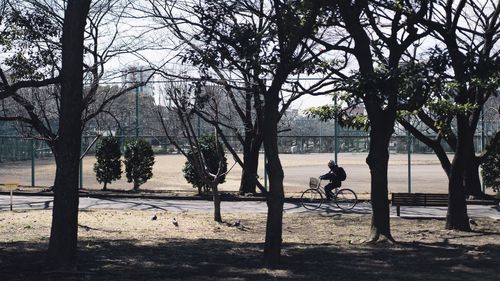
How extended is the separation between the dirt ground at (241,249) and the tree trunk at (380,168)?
A: 41cm

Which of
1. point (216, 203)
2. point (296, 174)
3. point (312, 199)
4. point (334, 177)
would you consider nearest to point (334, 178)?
point (334, 177)

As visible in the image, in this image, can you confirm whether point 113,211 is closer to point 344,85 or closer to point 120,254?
point 120,254

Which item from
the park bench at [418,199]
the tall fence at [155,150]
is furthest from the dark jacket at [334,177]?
the tall fence at [155,150]

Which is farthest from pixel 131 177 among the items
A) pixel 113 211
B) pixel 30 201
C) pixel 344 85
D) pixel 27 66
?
pixel 344 85

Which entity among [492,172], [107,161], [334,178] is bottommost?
[334,178]

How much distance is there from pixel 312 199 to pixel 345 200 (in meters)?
1.03

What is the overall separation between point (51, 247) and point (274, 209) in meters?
2.84

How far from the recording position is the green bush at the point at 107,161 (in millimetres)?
25031

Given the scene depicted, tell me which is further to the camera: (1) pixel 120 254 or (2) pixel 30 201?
(2) pixel 30 201

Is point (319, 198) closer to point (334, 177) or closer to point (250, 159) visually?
point (334, 177)

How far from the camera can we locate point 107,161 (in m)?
25.1

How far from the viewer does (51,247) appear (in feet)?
25.8

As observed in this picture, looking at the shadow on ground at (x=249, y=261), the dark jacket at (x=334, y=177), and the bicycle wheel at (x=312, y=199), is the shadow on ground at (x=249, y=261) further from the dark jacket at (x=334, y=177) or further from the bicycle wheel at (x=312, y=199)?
the bicycle wheel at (x=312, y=199)

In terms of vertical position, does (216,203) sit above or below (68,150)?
below
